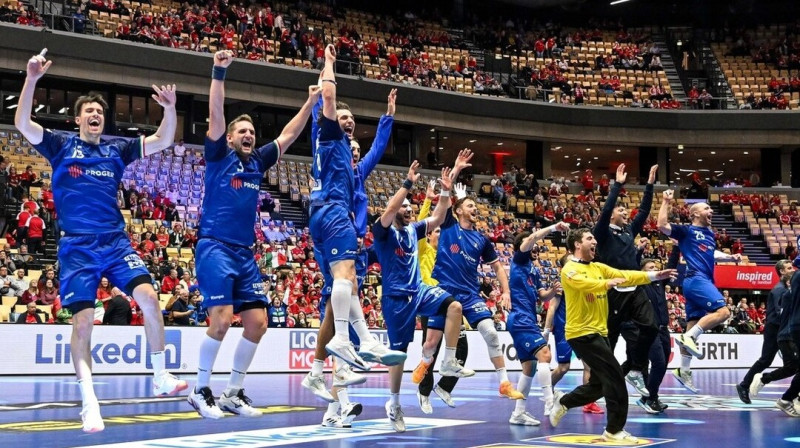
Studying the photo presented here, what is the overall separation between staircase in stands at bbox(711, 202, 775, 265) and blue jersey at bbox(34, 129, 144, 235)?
112ft

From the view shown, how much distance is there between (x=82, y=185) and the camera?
8.15m

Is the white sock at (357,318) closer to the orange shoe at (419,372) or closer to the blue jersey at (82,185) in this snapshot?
the orange shoe at (419,372)

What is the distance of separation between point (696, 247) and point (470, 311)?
401 cm

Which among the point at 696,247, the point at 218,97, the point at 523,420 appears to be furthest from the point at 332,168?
the point at 696,247

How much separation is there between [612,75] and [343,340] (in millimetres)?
39124

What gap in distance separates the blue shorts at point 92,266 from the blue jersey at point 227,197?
0.75m

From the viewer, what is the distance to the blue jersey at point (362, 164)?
9.47 meters

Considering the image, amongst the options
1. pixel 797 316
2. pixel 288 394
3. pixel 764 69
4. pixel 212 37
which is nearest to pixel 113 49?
pixel 212 37

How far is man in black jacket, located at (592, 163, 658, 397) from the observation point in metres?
11.5

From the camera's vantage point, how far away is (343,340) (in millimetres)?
8617

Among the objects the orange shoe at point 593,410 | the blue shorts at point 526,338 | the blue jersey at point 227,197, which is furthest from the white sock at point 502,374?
the blue jersey at point 227,197

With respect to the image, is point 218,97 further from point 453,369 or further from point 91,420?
point 453,369

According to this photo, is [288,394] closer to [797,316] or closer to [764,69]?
[797,316]

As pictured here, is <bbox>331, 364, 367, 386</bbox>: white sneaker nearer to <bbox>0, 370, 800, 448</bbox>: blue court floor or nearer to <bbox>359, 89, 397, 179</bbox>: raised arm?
<bbox>0, 370, 800, 448</bbox>: blue court floor
